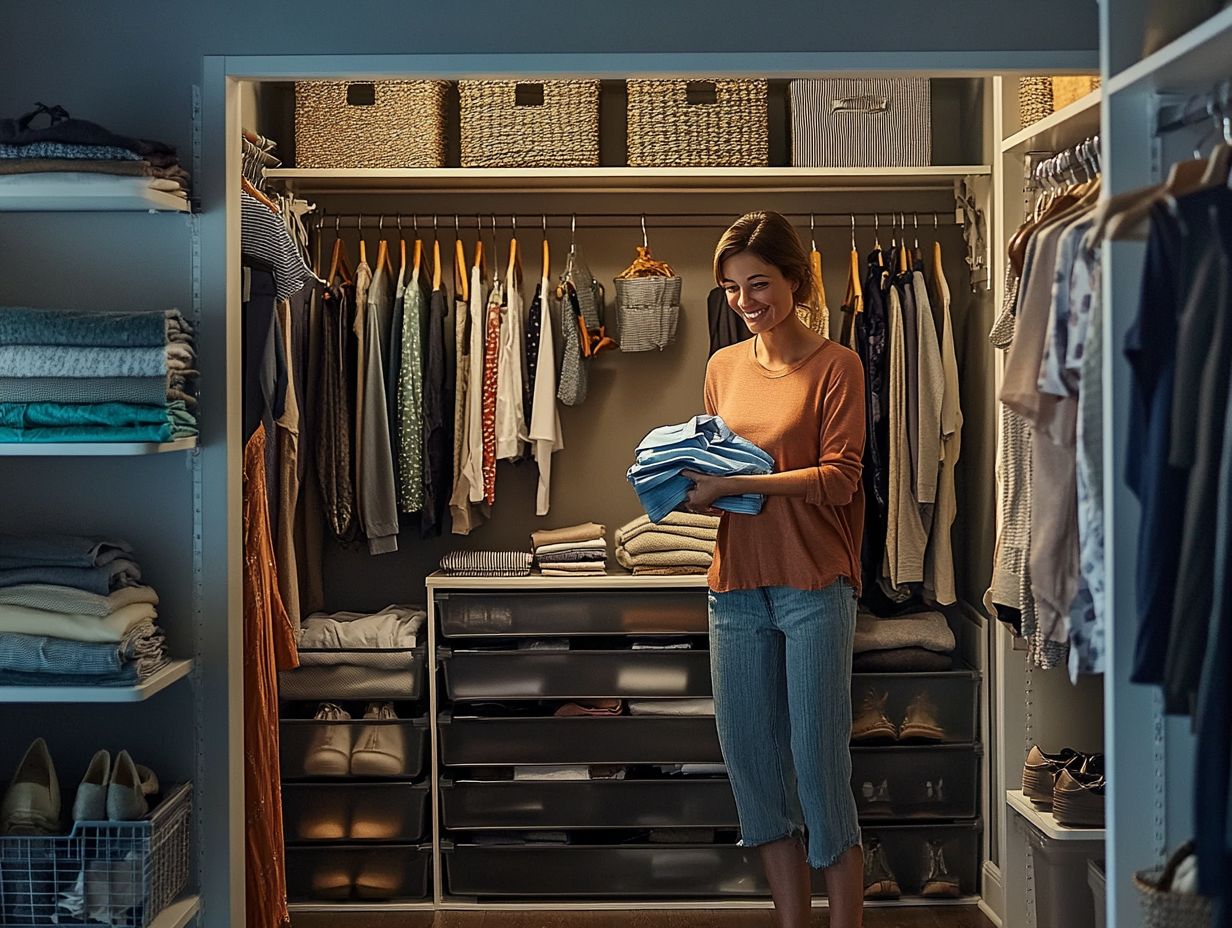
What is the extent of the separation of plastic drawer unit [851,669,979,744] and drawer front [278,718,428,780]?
3.92 ft

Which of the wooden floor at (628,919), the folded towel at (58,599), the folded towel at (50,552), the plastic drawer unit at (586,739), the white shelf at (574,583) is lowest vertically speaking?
the wooden floor at (628,919)

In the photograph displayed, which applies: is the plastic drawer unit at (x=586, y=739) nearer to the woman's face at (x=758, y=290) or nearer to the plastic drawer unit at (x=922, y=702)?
the plastic drawer unit at (x=922, y=702)

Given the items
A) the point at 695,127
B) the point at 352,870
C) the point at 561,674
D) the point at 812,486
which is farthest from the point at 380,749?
the point at 695,127

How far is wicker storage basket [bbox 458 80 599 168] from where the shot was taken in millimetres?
3844

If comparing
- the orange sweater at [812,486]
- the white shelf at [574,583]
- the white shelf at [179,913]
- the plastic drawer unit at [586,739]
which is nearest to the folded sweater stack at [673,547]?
the white shelf at [574,583]

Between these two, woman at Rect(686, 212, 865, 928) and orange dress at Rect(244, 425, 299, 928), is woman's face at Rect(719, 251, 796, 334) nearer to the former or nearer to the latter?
woman at Rect(686, 212, 865, 928)

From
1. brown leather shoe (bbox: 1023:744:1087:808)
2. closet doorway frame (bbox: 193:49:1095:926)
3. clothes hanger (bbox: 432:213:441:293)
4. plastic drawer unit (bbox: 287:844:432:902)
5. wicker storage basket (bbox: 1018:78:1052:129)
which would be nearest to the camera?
closet doorway frame (bbox: 193:49:1095:926)

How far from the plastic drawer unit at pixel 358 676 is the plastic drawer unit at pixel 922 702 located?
47.2 inches

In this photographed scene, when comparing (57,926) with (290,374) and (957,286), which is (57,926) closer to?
(290,374)

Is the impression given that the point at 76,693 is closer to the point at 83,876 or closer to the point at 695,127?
the point at 83,876

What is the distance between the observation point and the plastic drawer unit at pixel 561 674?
3.75 m

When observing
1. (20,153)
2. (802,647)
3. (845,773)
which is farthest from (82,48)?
(845,773)

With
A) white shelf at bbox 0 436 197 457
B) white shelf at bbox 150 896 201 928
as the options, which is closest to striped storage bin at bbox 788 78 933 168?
white shelf at bbox 0 436 197 457

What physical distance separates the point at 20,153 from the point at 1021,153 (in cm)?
225
